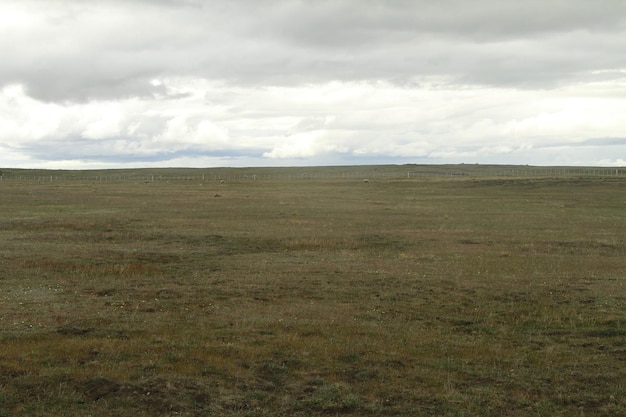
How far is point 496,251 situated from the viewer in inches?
1219

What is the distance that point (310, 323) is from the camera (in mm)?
16438

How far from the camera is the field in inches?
428

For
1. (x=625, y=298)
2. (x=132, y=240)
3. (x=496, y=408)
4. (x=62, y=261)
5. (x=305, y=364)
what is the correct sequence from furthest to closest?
1. (x=132, y=240)
2. (x=62, y=261)
3. (x=625, y=298)
4. (x=305, y=364)
5. (x=496, y=408)

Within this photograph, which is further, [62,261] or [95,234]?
[95,234]

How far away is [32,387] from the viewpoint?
11.1 m

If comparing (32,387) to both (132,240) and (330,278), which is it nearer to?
(330,278)

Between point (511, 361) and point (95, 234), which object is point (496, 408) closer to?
point (511, 361)

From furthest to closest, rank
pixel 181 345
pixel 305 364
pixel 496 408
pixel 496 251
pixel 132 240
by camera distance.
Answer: pixel 132 240 → pixel 496 251 → pixel 181 345 → pixel 305 364 → pixel 496 408

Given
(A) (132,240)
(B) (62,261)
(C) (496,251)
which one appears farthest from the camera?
(A) (132,240)

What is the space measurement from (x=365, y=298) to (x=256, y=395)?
369 inches

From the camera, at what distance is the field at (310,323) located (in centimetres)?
1088

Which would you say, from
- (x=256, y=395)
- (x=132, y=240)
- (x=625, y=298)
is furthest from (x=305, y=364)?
(x=132, y=240)

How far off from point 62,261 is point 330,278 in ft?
39.5

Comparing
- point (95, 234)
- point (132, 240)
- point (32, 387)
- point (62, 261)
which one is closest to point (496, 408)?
point (32, 387)
